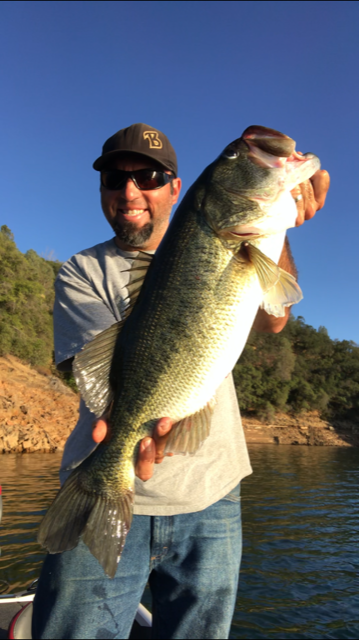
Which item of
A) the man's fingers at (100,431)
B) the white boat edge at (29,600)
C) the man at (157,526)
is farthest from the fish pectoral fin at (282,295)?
the white boat edge at (29,600)

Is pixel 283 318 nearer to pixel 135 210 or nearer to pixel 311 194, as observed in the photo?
pixel 311 194

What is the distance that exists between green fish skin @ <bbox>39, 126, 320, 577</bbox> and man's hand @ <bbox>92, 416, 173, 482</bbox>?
0.04 meters

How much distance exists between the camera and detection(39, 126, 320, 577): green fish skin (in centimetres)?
203

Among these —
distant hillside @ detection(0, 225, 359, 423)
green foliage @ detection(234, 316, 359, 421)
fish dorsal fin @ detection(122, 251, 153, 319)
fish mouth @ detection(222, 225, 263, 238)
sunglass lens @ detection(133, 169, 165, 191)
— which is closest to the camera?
fish mouth @ detection(222, 225, 263, 238)

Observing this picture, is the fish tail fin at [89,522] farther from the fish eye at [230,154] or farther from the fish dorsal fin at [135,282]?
the fish eye at [230,154]

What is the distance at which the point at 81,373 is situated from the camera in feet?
7.30

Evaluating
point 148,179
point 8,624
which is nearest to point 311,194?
point 148,179

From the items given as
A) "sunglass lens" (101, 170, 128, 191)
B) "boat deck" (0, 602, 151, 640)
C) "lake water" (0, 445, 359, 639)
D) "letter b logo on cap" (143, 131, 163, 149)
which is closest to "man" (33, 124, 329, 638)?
"sunglass lens" (101, 170, 128, 191)

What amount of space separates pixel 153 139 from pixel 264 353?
49507mm

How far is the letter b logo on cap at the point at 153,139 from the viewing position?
294 cm

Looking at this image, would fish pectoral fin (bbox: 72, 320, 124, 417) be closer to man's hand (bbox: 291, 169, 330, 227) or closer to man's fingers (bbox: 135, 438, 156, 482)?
man's fingers (bbox: 135, 438, 156, 482)

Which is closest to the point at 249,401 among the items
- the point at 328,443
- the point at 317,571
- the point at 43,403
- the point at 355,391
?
the point at 328,443

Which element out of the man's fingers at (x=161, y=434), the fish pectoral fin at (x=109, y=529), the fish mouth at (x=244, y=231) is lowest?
the fish pectoral fin at (x=109, y=529)

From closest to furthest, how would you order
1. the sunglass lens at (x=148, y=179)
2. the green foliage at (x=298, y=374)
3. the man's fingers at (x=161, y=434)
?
the man's fingers at (x=161, y=434) < the sunglass lens at (x=148, y=179) < the green foliage at (x=298, y=374)
